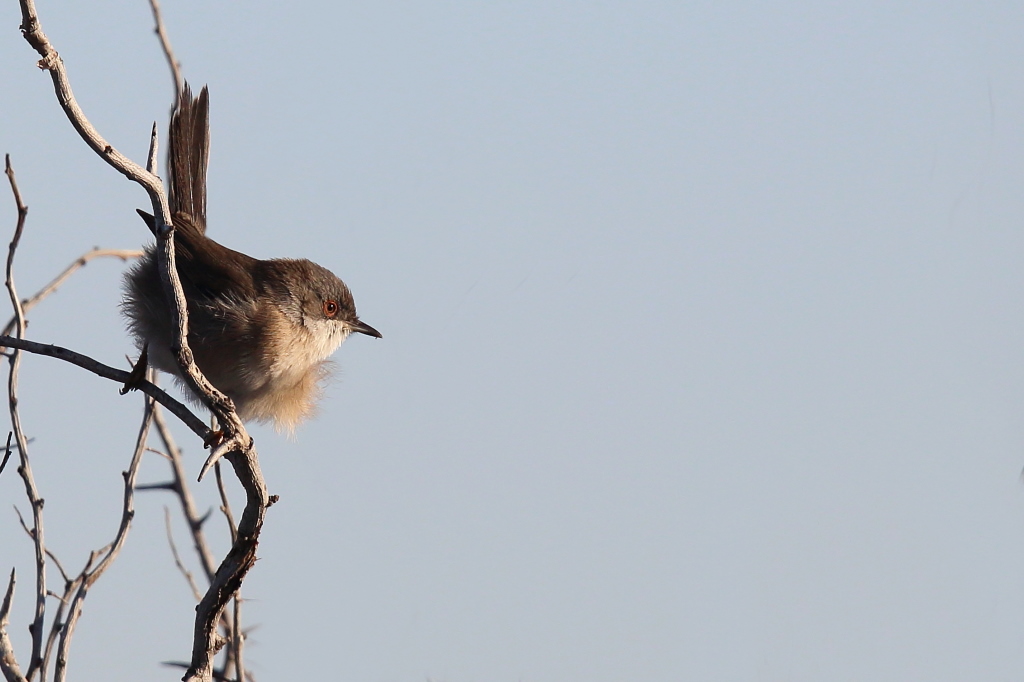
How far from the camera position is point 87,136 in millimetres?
2262

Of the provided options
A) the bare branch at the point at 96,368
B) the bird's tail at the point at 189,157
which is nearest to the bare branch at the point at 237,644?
the bare branch at the point at 96,368

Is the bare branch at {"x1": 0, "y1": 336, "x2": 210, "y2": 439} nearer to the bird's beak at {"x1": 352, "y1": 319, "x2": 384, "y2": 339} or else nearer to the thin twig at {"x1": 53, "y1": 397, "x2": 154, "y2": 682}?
the thin twig at {"x1": 53, "y1": 397, "x2": 154, "y2": 682}

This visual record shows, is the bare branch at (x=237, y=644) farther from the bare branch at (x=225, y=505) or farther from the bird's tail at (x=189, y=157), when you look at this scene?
the bird's tail at (x=189, y=157)

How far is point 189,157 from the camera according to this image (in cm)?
455

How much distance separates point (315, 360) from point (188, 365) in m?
2.17

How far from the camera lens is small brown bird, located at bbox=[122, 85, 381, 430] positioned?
14.4ft

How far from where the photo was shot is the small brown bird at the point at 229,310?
173 inches

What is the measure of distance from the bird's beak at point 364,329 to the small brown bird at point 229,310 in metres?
0.19

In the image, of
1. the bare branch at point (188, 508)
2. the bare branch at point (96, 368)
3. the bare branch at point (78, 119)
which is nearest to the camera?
the bare branch at point (78, 119)

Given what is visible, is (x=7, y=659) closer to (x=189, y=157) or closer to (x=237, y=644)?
(x=237, y=644)

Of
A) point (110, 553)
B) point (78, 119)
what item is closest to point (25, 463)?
point (110, 553)

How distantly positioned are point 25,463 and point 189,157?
1.66m

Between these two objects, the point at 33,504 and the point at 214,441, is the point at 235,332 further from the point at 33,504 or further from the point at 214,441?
the point at 214,441

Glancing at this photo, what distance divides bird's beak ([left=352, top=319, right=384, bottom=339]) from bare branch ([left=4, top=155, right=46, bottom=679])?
180cm
